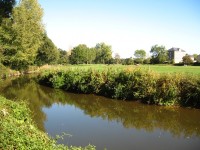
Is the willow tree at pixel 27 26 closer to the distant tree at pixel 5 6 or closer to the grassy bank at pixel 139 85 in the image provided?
the distant tree at pixel 5 6

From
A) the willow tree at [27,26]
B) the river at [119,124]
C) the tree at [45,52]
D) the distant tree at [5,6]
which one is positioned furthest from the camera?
the tree at [45,52]

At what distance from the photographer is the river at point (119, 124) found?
13633 mm

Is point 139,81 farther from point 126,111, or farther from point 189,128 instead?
point 189,128

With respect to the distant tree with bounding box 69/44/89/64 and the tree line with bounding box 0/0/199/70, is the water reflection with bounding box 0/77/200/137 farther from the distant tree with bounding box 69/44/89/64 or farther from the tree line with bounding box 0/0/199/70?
the distant tree with bounding box 69/44/89/64

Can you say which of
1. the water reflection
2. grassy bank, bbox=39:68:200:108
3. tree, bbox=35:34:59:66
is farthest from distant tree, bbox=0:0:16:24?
tree, bbox=35:34:59:66

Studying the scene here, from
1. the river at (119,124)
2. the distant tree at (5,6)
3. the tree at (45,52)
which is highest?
the distant tree at (5,6)

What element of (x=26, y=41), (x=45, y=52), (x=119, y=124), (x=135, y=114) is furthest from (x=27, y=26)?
(x=119, y=124)

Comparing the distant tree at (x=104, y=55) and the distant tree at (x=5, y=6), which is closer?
the distant tree at (x=5, y=6)

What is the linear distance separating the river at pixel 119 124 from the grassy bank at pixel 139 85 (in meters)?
1.23

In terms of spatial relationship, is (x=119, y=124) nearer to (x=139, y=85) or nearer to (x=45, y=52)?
(x=139, y=85)

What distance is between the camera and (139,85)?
990 inches

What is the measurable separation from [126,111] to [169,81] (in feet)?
17.1

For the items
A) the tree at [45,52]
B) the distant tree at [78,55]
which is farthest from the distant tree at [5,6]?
the distant tree at [78,55]

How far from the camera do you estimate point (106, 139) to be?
1414cm
